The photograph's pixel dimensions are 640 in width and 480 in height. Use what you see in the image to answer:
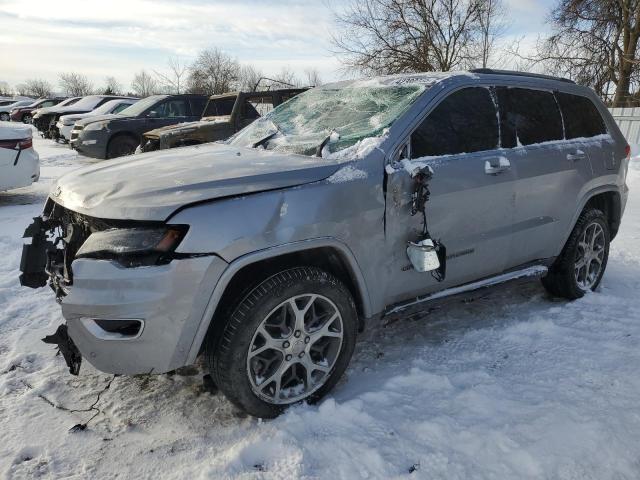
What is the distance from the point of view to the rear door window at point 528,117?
11.9 ft

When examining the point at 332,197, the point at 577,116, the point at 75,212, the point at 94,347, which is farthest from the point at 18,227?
the point at 577,116

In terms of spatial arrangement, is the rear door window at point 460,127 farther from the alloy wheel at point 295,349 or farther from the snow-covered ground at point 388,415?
the snow-covered ground at point 388,415

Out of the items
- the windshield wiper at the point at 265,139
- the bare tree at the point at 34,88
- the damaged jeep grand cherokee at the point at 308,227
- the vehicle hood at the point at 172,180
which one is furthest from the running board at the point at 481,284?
the bare tree at the point at 34,88

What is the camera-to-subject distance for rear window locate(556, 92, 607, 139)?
4.08 meters

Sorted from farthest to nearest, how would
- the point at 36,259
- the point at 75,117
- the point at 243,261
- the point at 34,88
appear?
the point at 34,88 → the point at 75,117 → the point at 36,259 → the point at 243,261

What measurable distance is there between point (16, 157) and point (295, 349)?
663 cm

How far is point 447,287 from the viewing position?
332cm

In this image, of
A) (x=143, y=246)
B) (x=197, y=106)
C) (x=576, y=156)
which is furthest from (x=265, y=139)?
(x=197, y=106)

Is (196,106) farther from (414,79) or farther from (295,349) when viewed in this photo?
(295,349)

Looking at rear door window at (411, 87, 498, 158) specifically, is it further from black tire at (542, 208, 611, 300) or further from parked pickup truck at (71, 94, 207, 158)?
parked pickup truck at (71, 94, 207, 158)

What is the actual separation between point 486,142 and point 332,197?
1410mm

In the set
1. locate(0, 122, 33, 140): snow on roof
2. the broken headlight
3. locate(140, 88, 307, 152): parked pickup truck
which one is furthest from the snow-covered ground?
locate(140, 88, 307, 152): parked pickup truck

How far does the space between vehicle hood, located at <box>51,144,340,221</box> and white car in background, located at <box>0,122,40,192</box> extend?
519cm

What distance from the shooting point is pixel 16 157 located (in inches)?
292
